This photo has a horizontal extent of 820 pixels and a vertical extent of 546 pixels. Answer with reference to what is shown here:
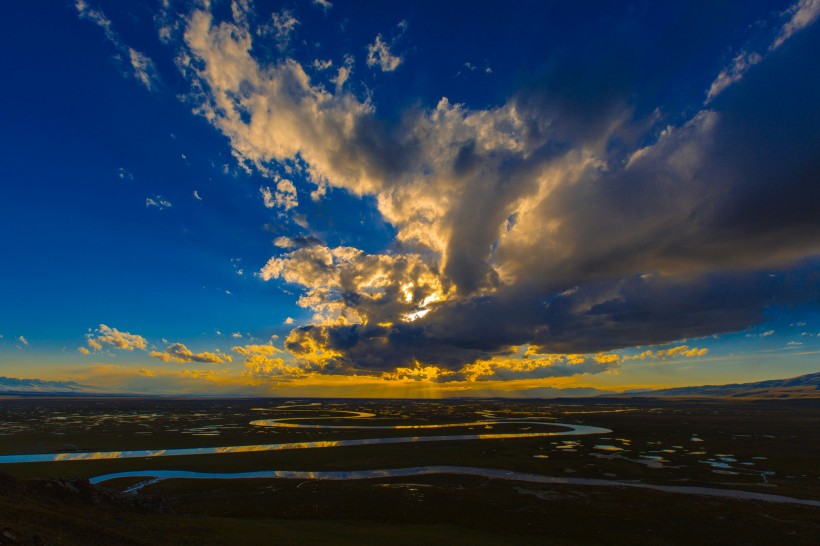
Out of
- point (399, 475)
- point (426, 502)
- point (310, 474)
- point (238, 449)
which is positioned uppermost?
point (238, 449)

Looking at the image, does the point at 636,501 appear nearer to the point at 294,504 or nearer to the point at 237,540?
the point at 294,504

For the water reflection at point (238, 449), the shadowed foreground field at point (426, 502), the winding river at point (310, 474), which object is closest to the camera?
the shadowed foreground field at point (426, 502)

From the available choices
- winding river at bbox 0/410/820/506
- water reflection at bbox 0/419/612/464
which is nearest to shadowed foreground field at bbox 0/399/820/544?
winding river at bbox 0/410/820/506

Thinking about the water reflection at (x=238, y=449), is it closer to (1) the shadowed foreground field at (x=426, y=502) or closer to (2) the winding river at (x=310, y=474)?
(2) the winding river at (x=310, y=474)

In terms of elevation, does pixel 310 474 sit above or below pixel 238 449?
below

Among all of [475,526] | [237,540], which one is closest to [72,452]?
[237,540]

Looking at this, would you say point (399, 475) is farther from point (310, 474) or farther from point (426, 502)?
point (426, 502)

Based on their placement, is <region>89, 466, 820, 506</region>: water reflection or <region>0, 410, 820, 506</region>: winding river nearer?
<region>0, 410, 820, 506</region>: winding river

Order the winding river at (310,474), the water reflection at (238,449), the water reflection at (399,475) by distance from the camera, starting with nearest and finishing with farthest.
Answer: the winding river at (310,474)
the water reflection at (399,475)
the water reflection at (238,449)

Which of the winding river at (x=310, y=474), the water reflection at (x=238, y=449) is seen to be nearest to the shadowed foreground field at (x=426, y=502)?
the winding river at (x=310, y=474)

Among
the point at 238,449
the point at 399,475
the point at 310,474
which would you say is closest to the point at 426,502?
the point at 399,475

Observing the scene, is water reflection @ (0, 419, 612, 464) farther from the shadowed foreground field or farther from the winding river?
the shadowed foreground field
